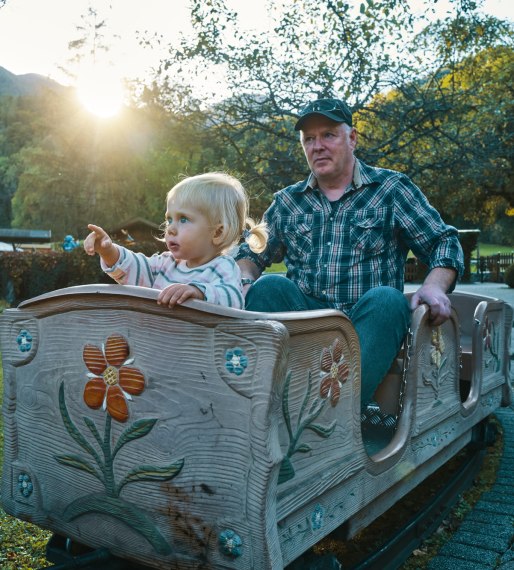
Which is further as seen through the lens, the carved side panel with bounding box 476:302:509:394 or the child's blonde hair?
the carved side panel with bounding box 476:302:509:394

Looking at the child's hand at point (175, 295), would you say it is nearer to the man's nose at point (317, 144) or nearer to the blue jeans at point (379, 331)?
the blue jeans at point (379, 331)

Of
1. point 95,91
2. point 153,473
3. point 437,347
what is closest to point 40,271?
point 437,347

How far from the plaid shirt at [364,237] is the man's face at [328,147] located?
0.09 meters

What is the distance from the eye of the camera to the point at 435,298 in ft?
9.99

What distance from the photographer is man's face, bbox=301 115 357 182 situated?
3.54m

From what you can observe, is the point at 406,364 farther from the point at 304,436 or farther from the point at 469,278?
the point at 469,278

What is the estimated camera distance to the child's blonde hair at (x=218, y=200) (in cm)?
242

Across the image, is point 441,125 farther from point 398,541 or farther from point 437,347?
point 398,541

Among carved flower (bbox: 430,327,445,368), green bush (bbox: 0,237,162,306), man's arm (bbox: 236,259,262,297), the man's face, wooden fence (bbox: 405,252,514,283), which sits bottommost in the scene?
wooden fence (bbox: 405,252,514,283)

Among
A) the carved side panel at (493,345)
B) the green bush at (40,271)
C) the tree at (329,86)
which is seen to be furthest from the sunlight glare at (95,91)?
the carved side panel at (493,345)

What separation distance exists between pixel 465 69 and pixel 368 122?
180 centimetres

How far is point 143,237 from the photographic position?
3638 centimetres

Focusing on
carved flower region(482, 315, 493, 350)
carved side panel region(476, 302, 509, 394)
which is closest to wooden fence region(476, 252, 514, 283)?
carved side panel region(476, 302, 509, 394)

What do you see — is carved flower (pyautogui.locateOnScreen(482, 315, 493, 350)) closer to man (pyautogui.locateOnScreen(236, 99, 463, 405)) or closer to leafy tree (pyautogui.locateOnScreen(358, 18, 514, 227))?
man (pyautogui.locateOnScreen(236, 99, 463, 405))
